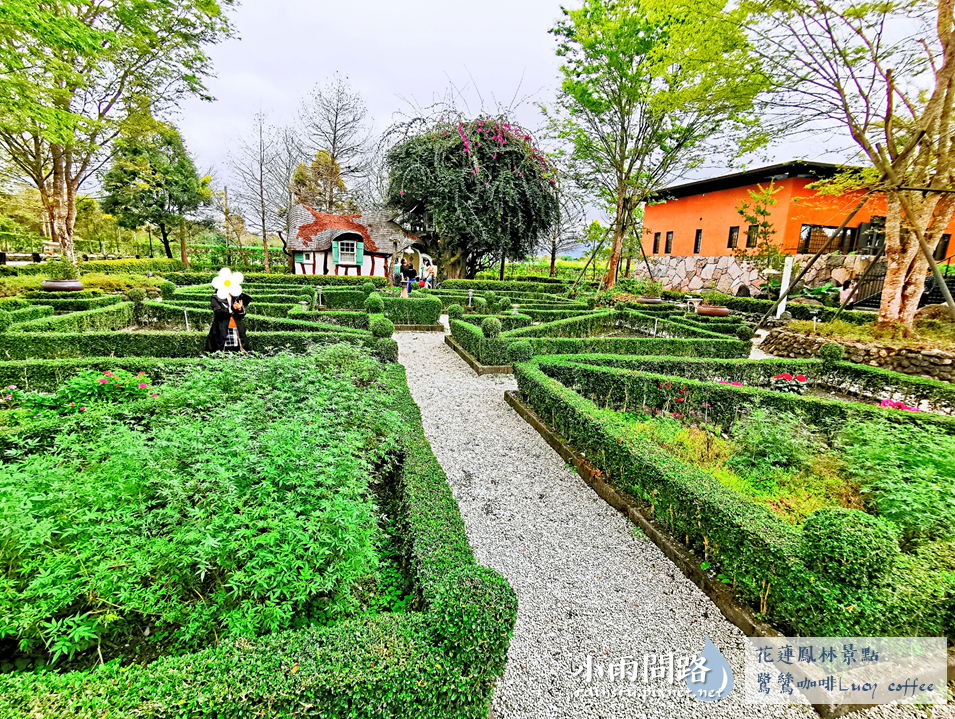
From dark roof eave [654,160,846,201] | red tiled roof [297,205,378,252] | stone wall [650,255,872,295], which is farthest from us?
red tiled roof [297,205,378,252]

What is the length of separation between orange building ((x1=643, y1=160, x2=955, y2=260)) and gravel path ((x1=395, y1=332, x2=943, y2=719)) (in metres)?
17.2

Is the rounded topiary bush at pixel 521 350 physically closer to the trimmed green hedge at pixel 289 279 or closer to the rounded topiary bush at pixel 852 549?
the rounded topiary bush at pixel 852 549

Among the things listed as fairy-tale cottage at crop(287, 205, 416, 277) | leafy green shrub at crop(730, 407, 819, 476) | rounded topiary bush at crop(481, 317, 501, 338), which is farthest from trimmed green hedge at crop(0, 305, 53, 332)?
fairy-tale cottage at crop(287, 205, 416, 277)

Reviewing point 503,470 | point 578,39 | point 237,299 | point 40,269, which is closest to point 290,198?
point 40,269

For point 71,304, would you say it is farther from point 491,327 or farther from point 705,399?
point 705,399

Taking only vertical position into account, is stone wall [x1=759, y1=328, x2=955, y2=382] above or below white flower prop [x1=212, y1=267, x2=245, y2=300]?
below

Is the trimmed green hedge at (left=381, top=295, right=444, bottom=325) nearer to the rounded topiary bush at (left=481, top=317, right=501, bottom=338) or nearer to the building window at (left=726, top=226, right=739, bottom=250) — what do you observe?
the rounded topiary bush at (left=481, top=317, right=501, bottom=338)

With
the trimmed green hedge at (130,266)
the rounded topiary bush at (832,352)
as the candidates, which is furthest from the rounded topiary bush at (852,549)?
the trimmed green hedge at (130,266)

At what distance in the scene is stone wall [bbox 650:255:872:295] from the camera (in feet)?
63.9

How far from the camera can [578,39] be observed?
59.9ft

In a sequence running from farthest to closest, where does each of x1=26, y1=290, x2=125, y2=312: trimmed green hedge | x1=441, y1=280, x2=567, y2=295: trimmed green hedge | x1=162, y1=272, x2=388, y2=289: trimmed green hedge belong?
x1=441, y1=280, x2=567, y2=295: trimmed green hedge
x1=162, y1=272, x2=388, y2=289: trimmed green hedge
x1=26, y1=290, x2=125, y2=312: trimmed green hedge

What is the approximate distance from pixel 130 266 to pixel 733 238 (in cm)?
3594

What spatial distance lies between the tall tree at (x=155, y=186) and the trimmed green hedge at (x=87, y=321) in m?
20.8

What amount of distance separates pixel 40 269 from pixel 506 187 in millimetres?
23311
